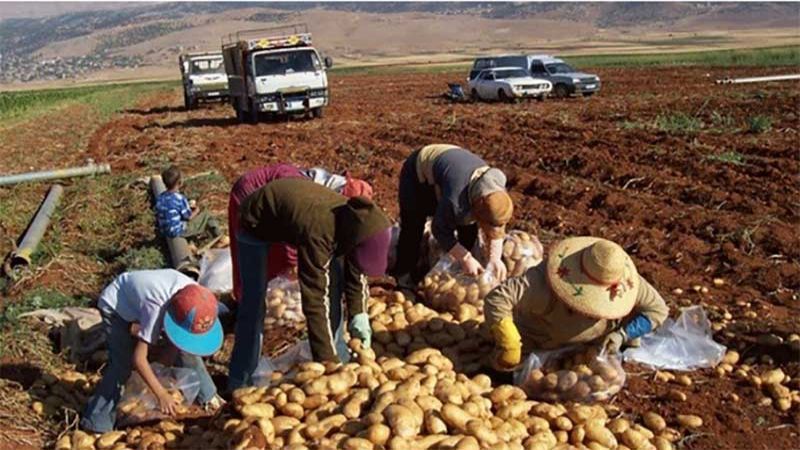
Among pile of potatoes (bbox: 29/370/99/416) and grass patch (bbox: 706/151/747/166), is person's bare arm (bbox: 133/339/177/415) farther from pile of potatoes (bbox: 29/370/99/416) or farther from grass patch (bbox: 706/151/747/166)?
grass patch (bbox: 706/151/747/166)

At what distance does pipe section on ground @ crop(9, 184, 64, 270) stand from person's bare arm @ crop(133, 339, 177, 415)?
3.75 meters

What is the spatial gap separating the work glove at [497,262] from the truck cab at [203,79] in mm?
23345

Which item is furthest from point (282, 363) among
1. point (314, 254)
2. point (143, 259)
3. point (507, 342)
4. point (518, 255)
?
point (143, 259)

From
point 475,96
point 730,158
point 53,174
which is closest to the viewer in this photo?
point 730,158

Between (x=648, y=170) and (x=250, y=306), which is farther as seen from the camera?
(x=648, y=170)

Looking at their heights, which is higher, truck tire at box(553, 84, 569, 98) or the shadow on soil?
the shadow on soil

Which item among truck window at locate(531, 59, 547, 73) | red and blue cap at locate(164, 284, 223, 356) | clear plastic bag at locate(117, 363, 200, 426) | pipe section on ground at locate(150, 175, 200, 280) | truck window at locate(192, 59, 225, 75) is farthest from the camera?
truck window at locate(192, 59, 225, 75)

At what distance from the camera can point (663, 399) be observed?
430cm

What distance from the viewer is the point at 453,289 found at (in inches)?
208

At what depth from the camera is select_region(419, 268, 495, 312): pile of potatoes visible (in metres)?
A: 5.20

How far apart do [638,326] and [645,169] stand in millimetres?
6169

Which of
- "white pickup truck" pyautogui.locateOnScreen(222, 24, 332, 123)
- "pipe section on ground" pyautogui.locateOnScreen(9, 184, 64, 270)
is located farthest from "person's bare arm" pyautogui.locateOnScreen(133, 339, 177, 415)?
"white pickup truck" pyautogui.locateOnScreen(222, 24, 332, 123)

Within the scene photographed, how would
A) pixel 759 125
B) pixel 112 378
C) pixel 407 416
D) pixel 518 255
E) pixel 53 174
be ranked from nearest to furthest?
pixel 407 416 < pixel 112 378 < pixel 518 255 < pixel 53 174 < pixel 759 125

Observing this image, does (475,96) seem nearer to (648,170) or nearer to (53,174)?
(648,170)
